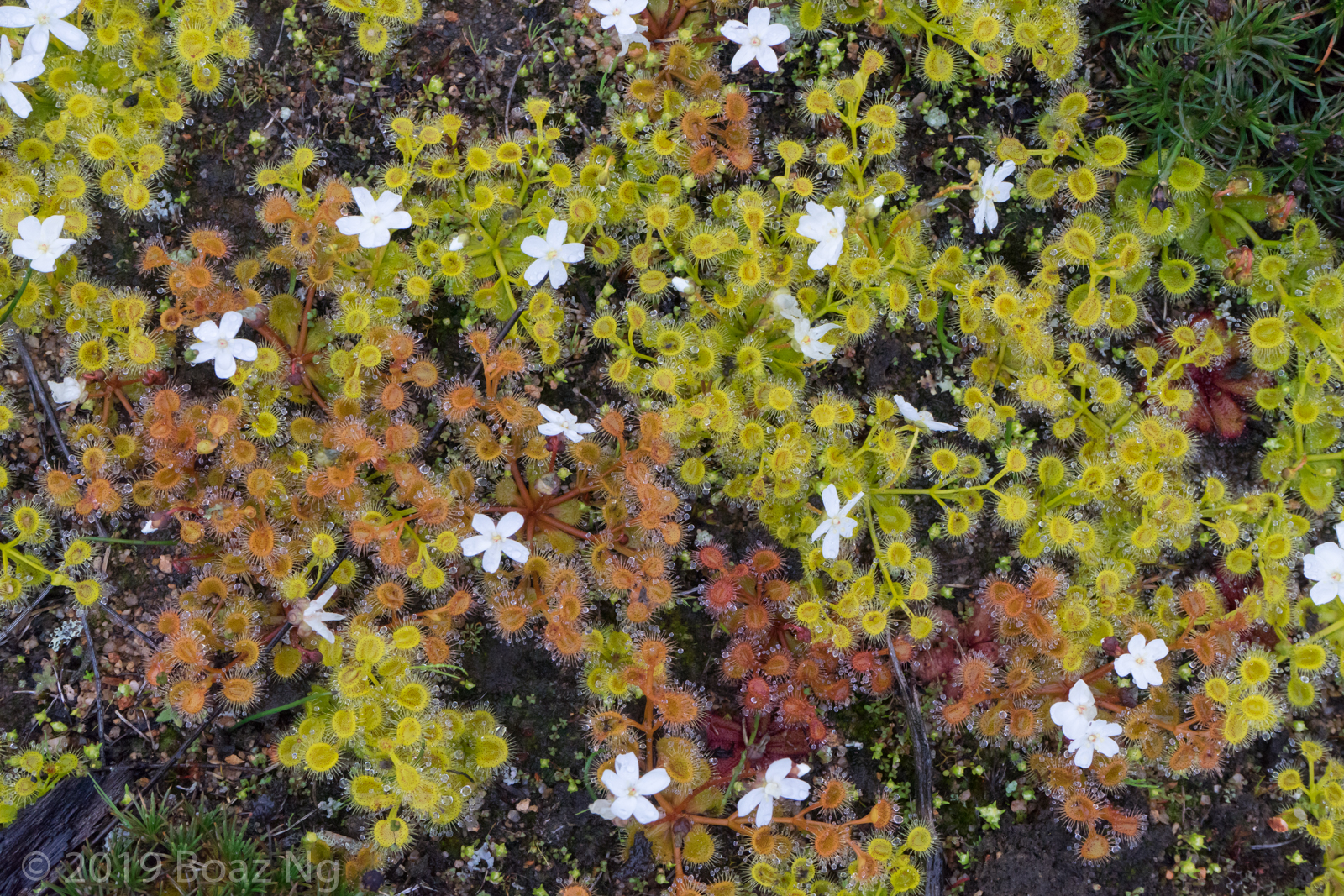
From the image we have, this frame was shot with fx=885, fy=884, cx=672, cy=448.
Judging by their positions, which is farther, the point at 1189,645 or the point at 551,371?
the point at 551,371

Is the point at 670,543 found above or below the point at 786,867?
above

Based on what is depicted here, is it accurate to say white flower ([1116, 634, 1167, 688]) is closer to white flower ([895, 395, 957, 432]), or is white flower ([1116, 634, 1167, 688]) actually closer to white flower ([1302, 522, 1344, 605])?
white flower ([1302, 522, 1344, 605])

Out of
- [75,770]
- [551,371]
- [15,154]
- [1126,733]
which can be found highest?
[15,154]

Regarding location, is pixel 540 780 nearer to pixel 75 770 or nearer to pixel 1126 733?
pixel 75 770

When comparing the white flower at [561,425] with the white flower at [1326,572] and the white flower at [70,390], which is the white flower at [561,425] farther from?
the white flower at [1326,572]

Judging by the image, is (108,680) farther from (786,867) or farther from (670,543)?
(786,867)

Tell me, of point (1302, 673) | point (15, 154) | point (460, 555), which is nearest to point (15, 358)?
point (15, 154)

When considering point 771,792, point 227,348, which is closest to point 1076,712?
point 771,792
